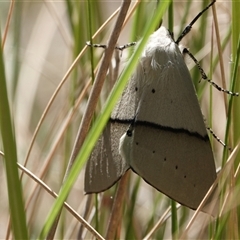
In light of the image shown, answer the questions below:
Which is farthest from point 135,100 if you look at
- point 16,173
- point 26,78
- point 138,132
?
point 26,78

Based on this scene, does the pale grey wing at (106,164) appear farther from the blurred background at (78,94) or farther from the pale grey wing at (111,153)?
the blurred background at (78,94)

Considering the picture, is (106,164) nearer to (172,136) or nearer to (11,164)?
(172,136)

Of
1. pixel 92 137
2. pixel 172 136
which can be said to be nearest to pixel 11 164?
pixel 92 137

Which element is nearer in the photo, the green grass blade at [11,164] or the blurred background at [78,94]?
the green grass blade at [11,164]

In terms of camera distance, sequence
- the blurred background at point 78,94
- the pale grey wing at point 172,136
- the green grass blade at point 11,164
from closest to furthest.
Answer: the green grass blade at point 11,164, the pale grey wing at point 172,136, the blurred background at point 78,94

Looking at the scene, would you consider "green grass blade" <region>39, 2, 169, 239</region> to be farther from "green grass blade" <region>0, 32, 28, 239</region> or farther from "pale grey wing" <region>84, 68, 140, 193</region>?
"pale grey wing" <region>84, 68, 140, 193</region>

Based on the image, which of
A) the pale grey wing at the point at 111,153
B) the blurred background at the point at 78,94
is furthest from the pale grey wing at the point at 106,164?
the blurred background at the point at 78,94

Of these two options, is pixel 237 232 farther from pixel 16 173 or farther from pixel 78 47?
pixel 78 47
